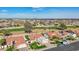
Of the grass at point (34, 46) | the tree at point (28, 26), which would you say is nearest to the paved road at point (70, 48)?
the grass at point (34, 46)

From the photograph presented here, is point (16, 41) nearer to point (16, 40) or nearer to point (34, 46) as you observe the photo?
point (16, 40)

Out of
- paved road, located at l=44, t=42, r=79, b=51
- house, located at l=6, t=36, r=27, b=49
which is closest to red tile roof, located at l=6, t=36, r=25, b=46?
house, located at l=6, t=36, r=27, b=49

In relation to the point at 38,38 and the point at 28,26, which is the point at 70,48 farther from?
Result: the point at 28,26

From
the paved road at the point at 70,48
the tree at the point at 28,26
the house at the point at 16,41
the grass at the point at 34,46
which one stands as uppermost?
the tree at the point at 28,26

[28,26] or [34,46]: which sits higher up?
[28,26]

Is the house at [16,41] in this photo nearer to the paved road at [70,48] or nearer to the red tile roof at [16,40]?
the red tile roof at [16,40]

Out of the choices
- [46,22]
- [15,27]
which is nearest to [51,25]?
[46,22]

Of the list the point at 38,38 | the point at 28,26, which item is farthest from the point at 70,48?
the point at 28,26

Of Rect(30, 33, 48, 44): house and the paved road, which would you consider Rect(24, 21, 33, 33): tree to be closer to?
Rect(30, 33, 48, 44): house
